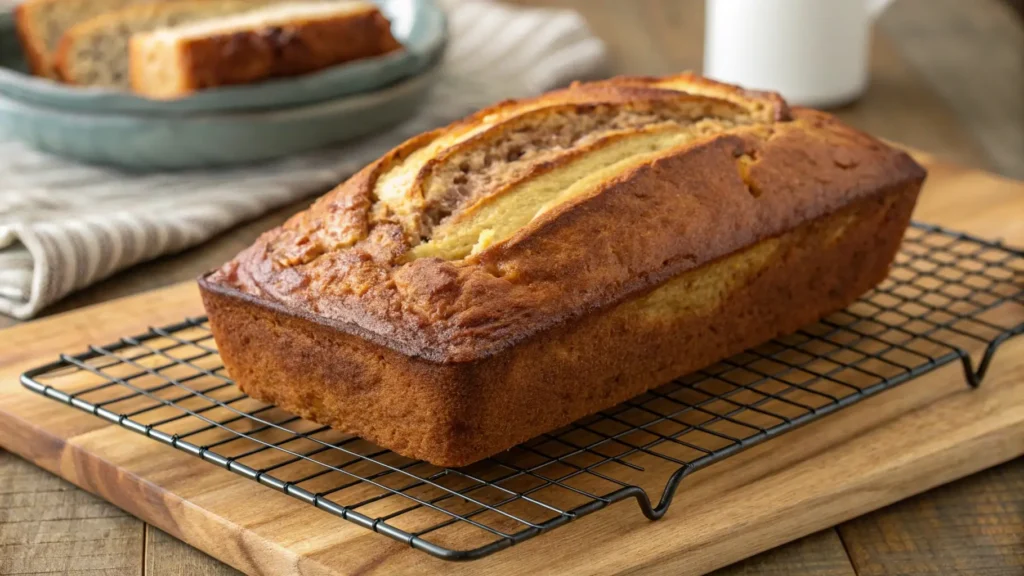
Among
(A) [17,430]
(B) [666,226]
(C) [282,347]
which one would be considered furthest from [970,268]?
(A) [17,430]

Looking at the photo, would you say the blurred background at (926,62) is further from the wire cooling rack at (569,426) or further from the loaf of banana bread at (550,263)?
the loaf of banana bread at (550,263)

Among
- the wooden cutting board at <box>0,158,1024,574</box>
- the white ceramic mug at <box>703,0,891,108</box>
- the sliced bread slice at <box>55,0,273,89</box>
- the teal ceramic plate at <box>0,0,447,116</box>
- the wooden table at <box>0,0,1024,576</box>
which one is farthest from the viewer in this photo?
the white ceramic mug at <box>703,0,891,108</box>

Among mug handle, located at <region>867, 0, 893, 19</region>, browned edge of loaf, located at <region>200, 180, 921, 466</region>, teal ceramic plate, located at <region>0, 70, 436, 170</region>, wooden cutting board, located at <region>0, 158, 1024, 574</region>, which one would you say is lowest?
wooden cutting board, located at <region>0, 158, 1024, 574</region>

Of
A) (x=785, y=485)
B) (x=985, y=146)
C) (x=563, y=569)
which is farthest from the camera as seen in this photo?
(x=985, y=146)

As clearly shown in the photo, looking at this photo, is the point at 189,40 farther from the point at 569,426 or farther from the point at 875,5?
the point at 875,5

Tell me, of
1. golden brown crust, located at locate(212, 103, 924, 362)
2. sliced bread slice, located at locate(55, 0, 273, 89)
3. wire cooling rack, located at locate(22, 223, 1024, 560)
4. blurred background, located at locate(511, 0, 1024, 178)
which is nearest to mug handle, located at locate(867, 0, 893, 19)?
blurred background, located at locate(511, 0, 1024, 178)

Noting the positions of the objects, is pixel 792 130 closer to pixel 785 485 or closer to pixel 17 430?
pixel 785 485

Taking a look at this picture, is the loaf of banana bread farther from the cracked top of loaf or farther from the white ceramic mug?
the white ceramic mug

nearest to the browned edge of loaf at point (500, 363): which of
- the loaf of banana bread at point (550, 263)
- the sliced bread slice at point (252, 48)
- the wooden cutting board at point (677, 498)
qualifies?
the loaf of banana bread at point (550, 263)
